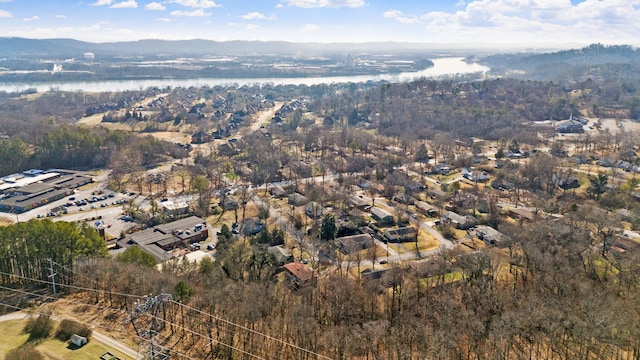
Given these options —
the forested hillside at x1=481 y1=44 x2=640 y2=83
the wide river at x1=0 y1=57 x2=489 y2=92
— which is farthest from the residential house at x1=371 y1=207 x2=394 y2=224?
the forested hillside at x1=481 y1=44 x2=640 y2=83

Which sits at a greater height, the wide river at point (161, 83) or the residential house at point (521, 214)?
the wide river at point (161, 83)

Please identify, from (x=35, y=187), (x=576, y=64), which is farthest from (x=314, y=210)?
(x=576, y=64)

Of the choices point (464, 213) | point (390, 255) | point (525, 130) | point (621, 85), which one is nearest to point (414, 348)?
point (390, 255)

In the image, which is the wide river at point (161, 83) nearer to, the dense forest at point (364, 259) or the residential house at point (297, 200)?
the dense forest at point (364, 259)

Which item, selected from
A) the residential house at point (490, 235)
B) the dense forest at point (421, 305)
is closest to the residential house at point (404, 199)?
the residential house at point (490, 235)

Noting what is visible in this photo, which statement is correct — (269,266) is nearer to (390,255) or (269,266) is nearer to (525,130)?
(390,255)

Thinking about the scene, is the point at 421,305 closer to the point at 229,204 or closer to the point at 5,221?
the point at 229,204
